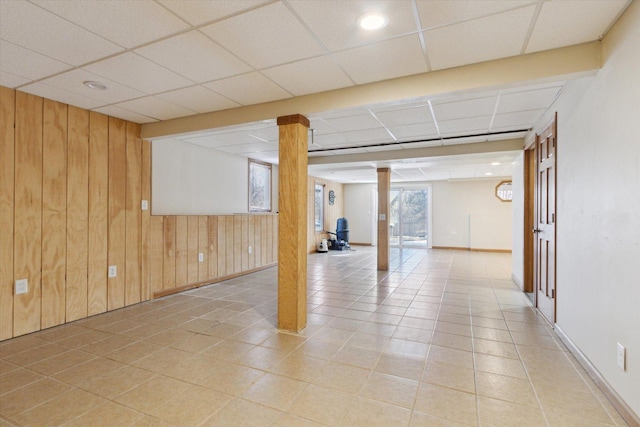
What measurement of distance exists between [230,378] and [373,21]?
8.46 feet

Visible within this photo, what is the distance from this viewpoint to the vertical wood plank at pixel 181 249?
4734 millimetres

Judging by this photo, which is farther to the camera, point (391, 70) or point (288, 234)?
point (288, 234)

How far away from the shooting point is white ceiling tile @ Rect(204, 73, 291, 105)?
8.91 ft

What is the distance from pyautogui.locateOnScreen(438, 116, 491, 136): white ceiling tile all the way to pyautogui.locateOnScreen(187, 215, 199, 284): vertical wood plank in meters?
3.92

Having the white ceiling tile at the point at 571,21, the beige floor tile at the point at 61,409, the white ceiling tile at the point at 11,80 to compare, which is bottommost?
the beige floor tile at the point at 61,409

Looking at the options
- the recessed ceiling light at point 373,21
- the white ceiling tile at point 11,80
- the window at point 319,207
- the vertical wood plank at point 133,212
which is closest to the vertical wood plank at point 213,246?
the vertical wood plank at point 133,212

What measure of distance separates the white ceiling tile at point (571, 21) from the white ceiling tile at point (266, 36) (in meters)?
1.41

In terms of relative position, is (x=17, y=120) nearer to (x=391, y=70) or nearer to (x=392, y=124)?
(x=391, y=70)

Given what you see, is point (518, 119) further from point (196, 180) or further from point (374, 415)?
point (196, 180)

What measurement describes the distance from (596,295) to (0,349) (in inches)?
189

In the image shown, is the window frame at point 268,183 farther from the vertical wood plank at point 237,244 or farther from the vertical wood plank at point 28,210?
the vertical wood plank at point 28,210

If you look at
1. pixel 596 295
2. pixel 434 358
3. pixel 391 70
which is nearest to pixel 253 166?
pixel 391 70

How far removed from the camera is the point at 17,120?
2959mm

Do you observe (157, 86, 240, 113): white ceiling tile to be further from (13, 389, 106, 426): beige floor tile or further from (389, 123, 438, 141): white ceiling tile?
(13, 389, 106, 426): beige floor tile
